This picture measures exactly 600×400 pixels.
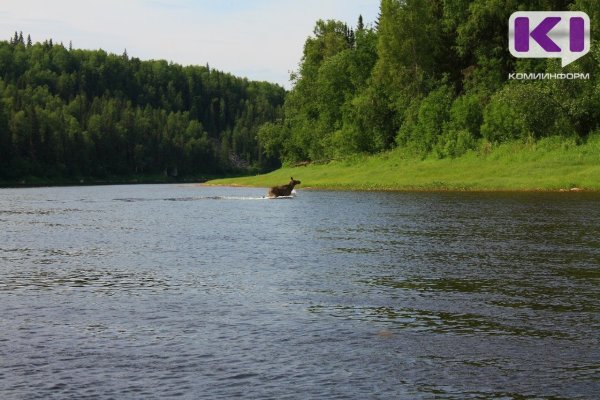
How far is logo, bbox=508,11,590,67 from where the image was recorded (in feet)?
298

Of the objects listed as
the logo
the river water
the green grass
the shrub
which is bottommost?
the river water

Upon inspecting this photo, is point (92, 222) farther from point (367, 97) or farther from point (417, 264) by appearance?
point (367, 97)

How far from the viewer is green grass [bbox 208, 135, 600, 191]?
78.9 m

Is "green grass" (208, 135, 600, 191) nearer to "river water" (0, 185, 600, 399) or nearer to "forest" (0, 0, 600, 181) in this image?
"forest" (0, 0, 600, 181)

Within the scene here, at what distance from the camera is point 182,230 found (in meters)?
45.0

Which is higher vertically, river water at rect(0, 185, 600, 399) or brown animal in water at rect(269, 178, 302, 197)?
brown animal in water at rect(269, 178, 302, 197)

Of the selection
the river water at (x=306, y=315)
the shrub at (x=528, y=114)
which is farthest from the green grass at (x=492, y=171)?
the river water at (x=306, y=315)

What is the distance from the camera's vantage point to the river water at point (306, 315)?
1363 centimetres

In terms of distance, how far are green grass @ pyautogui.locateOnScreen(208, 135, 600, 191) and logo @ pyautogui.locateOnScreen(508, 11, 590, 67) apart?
11582mm

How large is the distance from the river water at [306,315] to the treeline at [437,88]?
Answer: 170 feet

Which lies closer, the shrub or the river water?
the river water

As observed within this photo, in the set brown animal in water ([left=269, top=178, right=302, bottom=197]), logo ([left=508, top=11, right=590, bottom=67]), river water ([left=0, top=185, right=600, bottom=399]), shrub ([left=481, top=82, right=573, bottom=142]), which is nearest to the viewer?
river water ([left=0, top=185, right=600, bottom=399])

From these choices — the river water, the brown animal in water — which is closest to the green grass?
the brown animal in water

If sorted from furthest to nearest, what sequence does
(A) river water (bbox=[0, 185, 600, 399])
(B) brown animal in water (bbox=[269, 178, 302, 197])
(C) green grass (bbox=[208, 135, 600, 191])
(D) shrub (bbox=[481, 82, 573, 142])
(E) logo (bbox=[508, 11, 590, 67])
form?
(E) logo (bbox=[508, 11, 590, 67]), (D) shrub (bbox=[481, 82, 573, 142]), (B) brown animal in water (bbox=[269, 178, 302, 197]), (C) green grass (bbox=[208, 135, 600, 191]), (A) river water (bbox=[0, 185, 600, 399])
